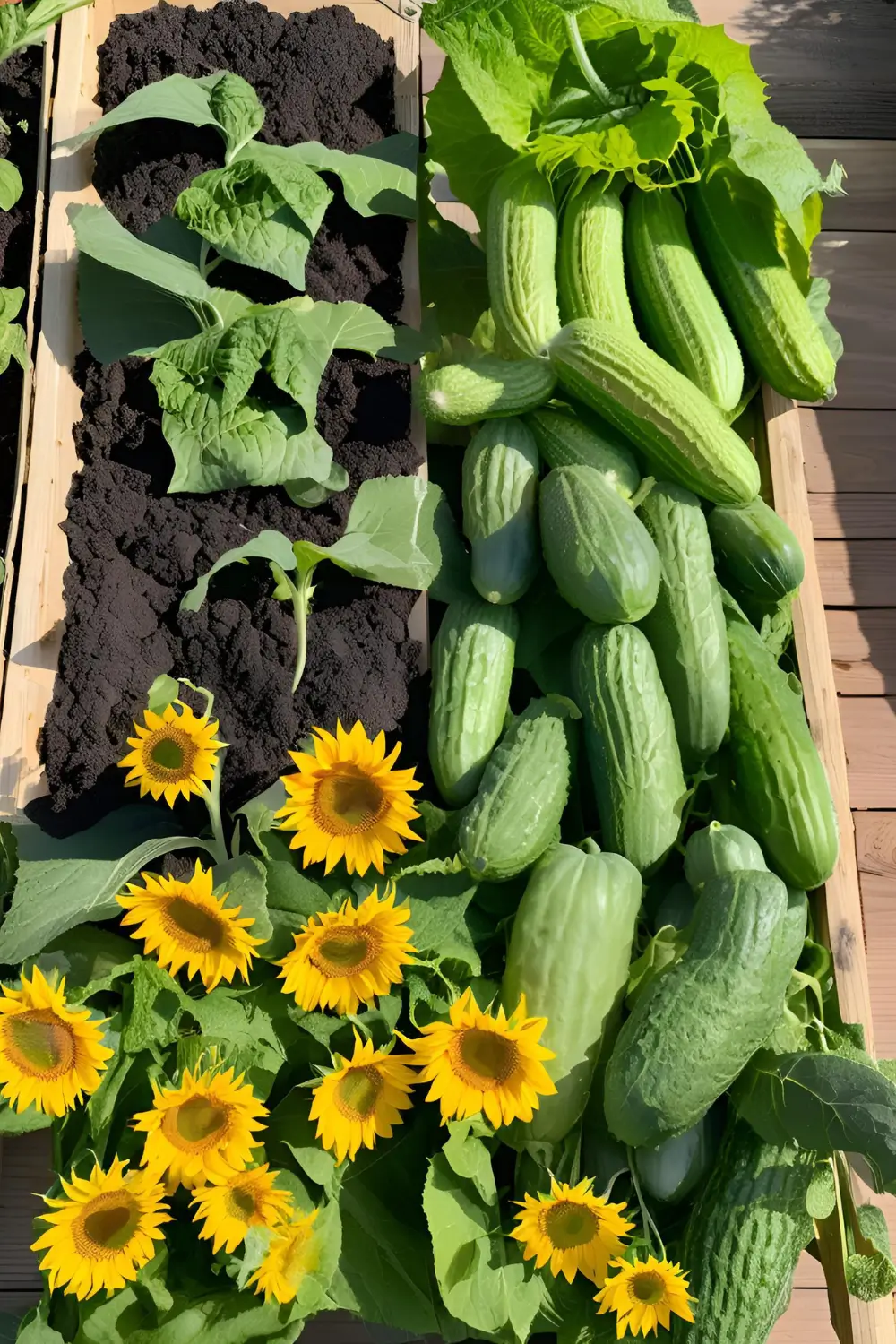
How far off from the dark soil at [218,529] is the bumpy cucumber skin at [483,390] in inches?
3.2

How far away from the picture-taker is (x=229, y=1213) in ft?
3.38

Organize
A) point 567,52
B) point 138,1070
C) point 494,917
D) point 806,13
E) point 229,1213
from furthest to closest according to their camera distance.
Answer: point 806,13, point 567,52, point 494,917, point 138,1070, point 229,1213

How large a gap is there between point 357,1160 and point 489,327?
1139mm

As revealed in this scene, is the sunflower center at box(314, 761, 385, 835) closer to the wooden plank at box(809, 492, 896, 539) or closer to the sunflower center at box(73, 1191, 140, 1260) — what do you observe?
the sunflower center at box(73, 1191, 140, 1260)

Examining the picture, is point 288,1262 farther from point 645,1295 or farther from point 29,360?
point 29,360

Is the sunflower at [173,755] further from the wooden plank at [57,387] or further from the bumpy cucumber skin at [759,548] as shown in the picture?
the bumpy cucumber skin at [759,548]

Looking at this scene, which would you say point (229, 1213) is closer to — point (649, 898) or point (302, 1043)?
point (302, 1043)

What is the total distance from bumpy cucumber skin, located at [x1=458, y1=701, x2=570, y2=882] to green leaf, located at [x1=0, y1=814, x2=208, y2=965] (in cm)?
33

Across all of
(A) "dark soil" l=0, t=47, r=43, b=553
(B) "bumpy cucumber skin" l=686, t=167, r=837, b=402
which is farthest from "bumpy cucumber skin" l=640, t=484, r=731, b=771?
(A) "dark soil" l=0, t=47, r=43, b=553

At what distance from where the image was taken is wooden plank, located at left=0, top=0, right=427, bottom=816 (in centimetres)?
131

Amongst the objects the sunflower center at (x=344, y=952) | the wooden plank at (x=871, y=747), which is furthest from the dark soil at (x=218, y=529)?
the wooden plank at (x=871, y=747)

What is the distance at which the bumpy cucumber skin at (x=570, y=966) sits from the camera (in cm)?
115

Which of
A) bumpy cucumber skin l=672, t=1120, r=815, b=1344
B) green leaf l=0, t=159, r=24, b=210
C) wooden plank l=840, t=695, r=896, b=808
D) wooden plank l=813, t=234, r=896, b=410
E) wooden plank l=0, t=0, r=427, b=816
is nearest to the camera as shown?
bumpy cucumber skin l=672, t=1120, r=815, b=1344

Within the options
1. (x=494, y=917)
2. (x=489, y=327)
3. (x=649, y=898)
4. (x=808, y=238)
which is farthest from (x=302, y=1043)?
(x=808, y=238)
